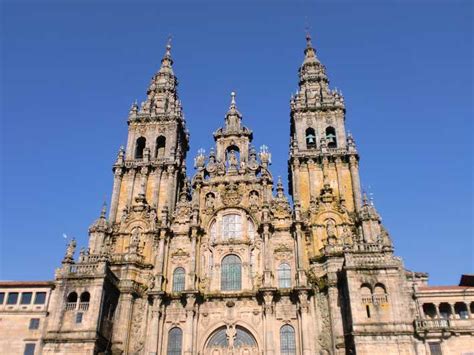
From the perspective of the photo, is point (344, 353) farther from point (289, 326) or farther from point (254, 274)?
point (254, 274)

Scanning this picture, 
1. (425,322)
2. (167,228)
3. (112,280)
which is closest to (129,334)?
(112,280)

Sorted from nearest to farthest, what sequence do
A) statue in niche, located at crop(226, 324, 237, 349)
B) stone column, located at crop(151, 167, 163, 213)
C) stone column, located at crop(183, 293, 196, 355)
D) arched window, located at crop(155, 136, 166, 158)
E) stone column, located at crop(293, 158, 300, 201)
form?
stone column, located at crop(183, 293, 196, 355) < statue in niche, located at crop(226, 324, 237, 349) < stone column, located at crop(293, 158, 300, 201) < stone column, located at crop(151, 167, 163, 213) < arched window, located at crop(155, 136, 166, 158)

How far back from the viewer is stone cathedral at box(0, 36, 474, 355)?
108 feet

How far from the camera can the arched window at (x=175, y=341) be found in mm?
36166

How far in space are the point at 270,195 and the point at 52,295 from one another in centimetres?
1968

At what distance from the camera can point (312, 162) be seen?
44.2 metres

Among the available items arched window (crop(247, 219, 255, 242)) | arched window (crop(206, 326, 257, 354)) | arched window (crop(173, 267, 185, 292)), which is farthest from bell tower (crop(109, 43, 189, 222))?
arched window (crop(206, 326, 257, 354))

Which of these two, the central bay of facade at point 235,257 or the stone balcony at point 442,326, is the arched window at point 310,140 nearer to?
the central bay of facade at point 235,257

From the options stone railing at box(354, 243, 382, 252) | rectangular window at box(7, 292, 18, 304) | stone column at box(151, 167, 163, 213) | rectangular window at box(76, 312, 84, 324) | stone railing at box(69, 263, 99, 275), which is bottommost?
A: rectangular window at box(76, 312, 84, 324)

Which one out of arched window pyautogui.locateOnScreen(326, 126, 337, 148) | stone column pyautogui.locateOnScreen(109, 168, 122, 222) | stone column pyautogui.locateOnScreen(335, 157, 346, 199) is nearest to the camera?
stone column pyautogui.locateOnScreen(335, 157, 346, 199)

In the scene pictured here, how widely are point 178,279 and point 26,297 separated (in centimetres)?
1172

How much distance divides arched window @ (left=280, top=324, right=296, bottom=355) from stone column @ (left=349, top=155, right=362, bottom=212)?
38.6 feet

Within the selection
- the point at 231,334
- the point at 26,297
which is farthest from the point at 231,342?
the point at 26,297

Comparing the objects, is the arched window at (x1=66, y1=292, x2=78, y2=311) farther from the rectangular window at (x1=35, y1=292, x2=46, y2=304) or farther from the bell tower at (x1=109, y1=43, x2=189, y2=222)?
the bell tower at (x1=109, y1=43, x2=189, y2=222)
